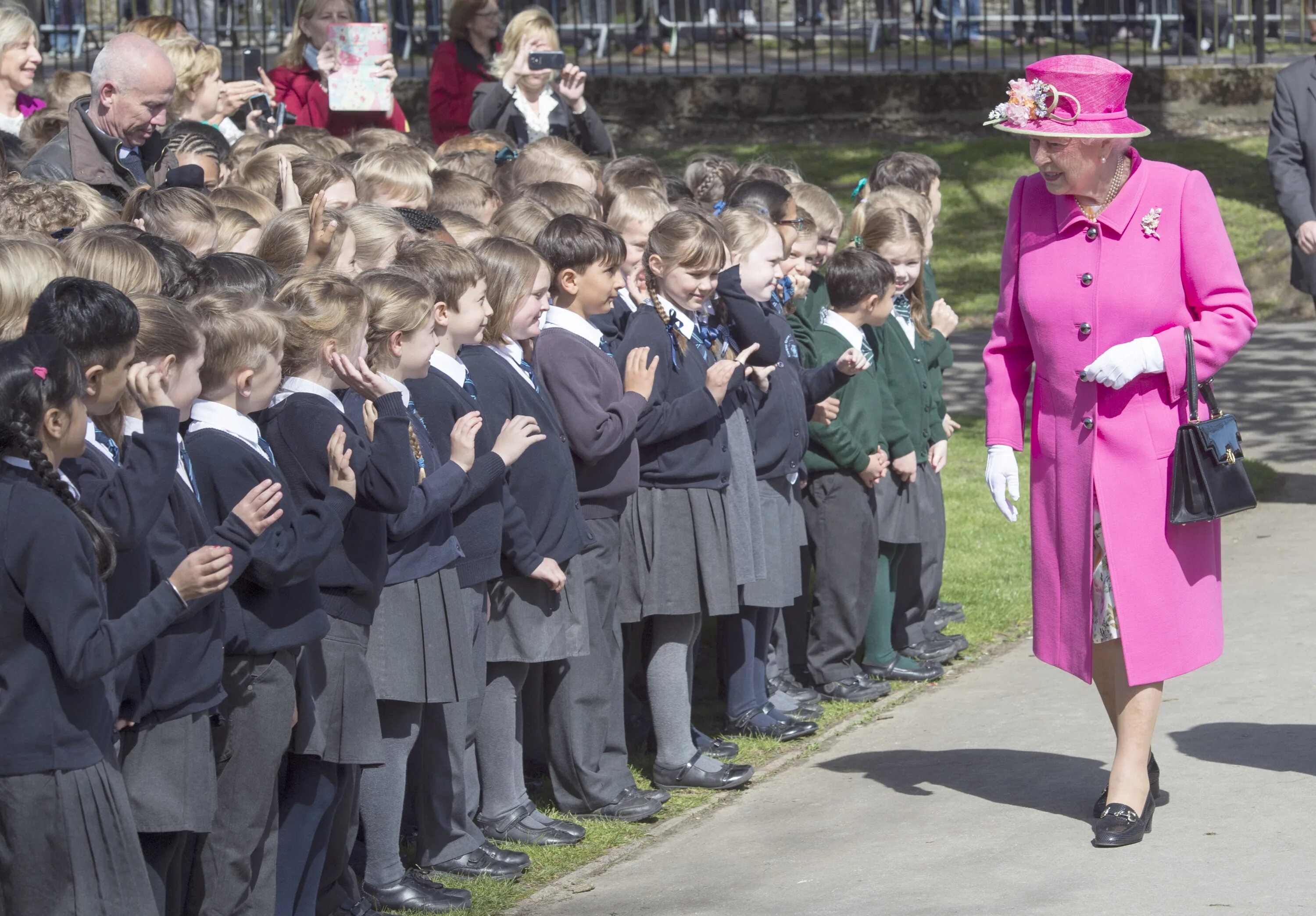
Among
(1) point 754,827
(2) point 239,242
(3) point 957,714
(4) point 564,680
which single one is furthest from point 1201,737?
(2) point 239,242

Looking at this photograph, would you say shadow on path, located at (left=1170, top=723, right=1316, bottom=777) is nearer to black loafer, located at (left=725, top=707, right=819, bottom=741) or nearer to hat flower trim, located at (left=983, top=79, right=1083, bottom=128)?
black loafer, located at (left=725, top=707, right=819, bottom=741)

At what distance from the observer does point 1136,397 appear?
508 cm

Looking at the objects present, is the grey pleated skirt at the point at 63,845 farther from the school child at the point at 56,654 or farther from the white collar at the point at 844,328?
the white collar at the point at 844,328

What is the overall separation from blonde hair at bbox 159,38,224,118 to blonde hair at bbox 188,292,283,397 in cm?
380

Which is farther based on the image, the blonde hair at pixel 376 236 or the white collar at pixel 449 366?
the blonde hair at pixel 376 236

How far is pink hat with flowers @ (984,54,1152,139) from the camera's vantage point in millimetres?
5062

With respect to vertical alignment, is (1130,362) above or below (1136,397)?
above

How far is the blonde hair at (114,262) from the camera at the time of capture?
4.18 m

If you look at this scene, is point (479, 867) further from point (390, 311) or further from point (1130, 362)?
point (1130, 362)

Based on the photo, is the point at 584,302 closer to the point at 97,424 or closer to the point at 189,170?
the point at 189,170

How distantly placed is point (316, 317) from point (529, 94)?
5.05 m

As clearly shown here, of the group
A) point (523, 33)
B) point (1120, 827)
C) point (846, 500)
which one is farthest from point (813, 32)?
point (1120, 827)

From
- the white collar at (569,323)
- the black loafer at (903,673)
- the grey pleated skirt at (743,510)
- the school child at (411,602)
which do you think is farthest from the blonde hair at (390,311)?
the black loafer at (903,673)

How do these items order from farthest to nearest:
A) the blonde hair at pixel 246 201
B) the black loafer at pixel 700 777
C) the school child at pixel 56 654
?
the black loafer at pixel 700 777
the blonde hair at pixel 246 201
the school child at pixel 56 654
